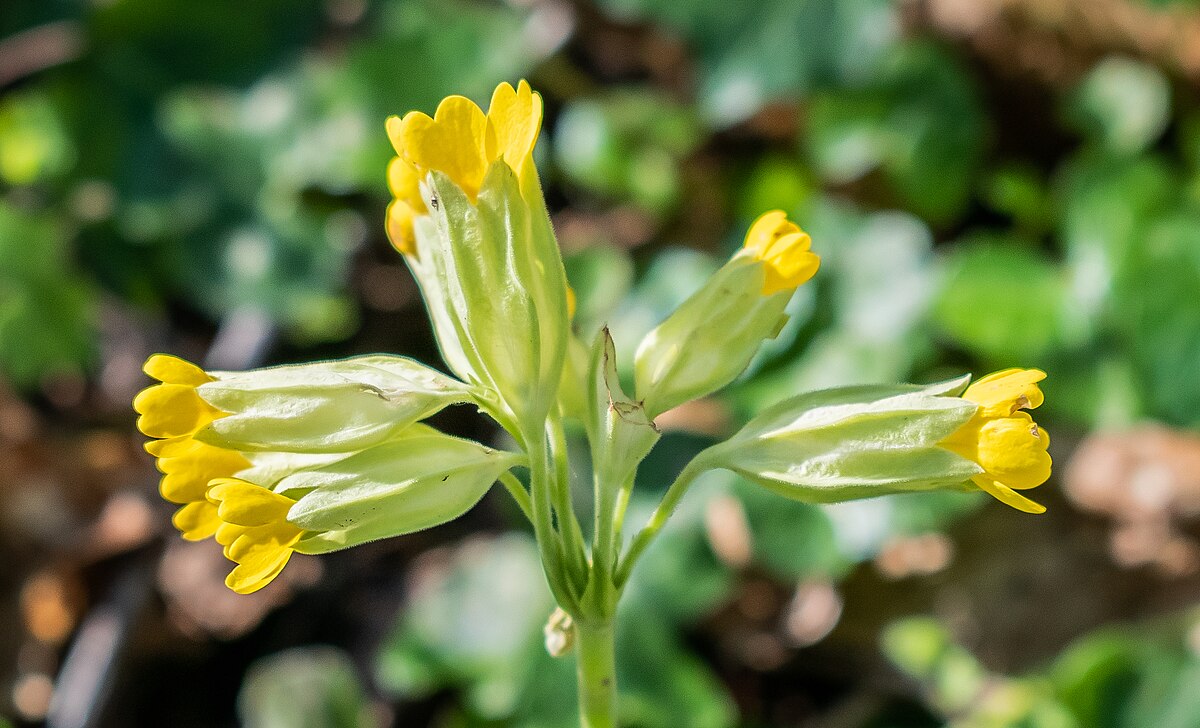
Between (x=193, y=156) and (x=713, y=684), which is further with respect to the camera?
(x=193, y=156)

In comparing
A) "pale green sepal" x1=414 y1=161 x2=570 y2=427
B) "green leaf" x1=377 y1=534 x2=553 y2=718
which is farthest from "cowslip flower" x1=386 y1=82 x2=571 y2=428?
"green leaf" x1=377 y1=534 x2=553 y2=718

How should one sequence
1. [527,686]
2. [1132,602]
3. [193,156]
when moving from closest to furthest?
[527,686] < [1132,602] < [193,156]

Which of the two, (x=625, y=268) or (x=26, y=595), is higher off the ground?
(x=625, y=268)

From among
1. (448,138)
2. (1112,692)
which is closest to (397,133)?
(448,138)

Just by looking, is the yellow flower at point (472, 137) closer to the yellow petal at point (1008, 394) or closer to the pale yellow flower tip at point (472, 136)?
the pale yellow flower tip at point (472, 136)

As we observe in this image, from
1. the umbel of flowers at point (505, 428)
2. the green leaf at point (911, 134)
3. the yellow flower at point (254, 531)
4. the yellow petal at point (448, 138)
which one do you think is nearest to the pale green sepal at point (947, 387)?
the umbel of flowers at point (505, 428)

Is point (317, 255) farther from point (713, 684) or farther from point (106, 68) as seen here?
point (713, 684)

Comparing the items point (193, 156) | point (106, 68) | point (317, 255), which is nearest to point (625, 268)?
point (317, 255)

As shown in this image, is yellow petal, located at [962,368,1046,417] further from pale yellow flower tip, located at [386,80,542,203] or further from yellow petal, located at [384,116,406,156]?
yellow petal, located at [384,116,406,156]
